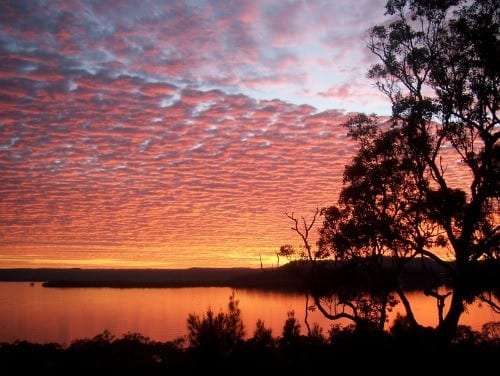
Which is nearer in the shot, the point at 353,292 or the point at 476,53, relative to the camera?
the point at 476,53

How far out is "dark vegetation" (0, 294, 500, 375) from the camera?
13.5m

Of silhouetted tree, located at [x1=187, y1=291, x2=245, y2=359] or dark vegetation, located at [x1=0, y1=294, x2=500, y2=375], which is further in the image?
silhouetted tree, located at [x1=187, y1=291, x2=245, y2=359]

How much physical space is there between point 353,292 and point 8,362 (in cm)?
1310

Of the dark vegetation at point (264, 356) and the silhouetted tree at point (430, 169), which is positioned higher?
the silhouetted tree at point (430, 169)

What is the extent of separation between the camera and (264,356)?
14.8 metres

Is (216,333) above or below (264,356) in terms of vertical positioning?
above

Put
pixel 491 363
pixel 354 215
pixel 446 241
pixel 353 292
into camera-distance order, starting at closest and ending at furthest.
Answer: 1. pixel 491 363
2. pixel 446 241
3. pixel 354 215
4. pixel 353 292

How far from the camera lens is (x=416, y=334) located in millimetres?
16188

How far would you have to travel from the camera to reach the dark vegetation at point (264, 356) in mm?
13523

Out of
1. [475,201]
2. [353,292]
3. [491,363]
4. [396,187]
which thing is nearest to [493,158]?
[475,201]

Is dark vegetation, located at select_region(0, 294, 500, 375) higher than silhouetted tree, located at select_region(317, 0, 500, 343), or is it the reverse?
silhouetted tree, located at select_region(317, 0, 500, 343)

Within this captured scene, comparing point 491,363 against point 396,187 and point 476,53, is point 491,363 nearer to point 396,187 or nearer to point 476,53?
point 396,187

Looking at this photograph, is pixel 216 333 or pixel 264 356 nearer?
pixel 264 356

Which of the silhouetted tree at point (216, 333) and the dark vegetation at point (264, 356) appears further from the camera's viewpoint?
the silhouetted tree at point (216, 333)
